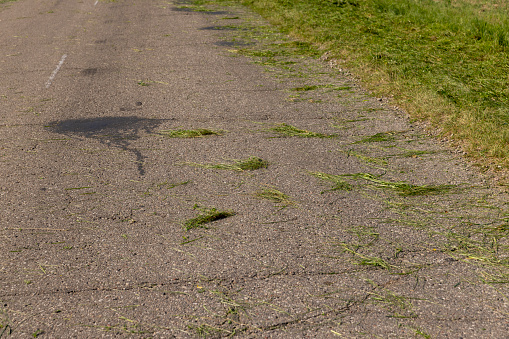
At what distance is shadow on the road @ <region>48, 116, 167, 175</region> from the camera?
227 inches

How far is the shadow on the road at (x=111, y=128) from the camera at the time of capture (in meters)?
5.76

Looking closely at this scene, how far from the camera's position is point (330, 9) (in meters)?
13.3

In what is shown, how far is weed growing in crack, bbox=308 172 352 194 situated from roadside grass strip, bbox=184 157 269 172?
1.84ft

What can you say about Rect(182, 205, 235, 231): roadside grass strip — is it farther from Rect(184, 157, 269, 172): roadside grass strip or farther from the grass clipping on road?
the grass clipping on road

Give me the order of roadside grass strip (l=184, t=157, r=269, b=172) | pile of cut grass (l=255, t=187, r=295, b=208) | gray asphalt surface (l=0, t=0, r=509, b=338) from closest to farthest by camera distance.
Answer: gray asphalt surface (l=0, t=0, r=509, b=338) → pile of cut grass (l=255, t=187, r=295, b=208) → roadside grass strip (l=184, t=157, r=269, b=172)

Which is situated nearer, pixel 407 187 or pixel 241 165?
pixel 407 187

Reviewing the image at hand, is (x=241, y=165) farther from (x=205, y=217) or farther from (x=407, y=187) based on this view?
(x=407, y=187)

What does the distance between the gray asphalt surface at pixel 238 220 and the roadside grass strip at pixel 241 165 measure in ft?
0.25

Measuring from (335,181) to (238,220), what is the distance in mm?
1172

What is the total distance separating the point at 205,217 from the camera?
4117mm

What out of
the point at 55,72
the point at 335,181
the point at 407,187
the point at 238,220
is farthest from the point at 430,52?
the point at 55,72

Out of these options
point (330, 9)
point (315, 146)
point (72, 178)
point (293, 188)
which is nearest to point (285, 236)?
point (293, 188)

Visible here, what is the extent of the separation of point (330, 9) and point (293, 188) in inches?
396

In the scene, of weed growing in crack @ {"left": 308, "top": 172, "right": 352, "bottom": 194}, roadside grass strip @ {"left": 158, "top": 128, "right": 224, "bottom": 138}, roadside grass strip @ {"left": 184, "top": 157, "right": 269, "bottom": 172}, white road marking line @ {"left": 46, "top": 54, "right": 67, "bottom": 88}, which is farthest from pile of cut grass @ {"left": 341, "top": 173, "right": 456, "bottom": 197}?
white road marking line @ {"left": 46, "top": 54, "right": 67, "bottom": 88}
